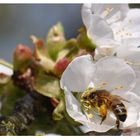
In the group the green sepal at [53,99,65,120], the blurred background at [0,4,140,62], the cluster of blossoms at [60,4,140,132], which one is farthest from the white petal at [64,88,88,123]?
the blurred background at [0,4,140,62]

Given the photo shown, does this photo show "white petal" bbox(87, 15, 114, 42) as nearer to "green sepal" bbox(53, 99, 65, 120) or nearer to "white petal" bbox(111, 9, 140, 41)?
"white petal" bbox(111, 9, 140, 41)

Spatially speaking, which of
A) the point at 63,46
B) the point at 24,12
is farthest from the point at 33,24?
the point at 63,46

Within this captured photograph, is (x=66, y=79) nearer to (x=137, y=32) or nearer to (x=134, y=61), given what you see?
(x=134, y=61)

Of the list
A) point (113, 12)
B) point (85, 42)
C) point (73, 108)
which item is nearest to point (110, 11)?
point (113, 12)

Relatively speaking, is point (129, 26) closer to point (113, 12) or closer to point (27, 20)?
point (113, 12)

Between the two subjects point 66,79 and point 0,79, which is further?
point 0,79

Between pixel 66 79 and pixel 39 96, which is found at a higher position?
pixel 66 79
